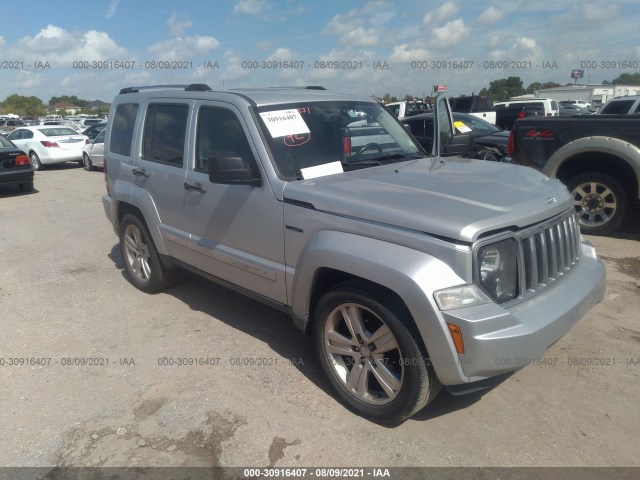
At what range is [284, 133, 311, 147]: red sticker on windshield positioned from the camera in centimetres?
380

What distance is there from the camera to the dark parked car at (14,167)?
12.0 m

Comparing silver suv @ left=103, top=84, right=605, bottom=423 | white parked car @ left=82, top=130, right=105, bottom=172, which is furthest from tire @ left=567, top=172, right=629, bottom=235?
white parked car @ left=82, top=130, right=105, bottom=172

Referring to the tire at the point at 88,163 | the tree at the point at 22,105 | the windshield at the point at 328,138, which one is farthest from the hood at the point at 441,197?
the tree at the point at 22,105

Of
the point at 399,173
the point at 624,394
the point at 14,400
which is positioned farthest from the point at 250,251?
the point at 624,394

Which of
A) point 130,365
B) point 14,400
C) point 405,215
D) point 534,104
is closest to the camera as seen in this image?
point 405,215

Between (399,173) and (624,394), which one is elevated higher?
(399,173)

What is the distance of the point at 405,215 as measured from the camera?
114 inches

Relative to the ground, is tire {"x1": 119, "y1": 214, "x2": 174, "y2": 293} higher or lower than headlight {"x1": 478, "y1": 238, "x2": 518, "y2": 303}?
lower

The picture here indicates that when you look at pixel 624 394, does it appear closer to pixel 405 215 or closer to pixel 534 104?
pixel 405 215

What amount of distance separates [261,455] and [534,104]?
832 inches

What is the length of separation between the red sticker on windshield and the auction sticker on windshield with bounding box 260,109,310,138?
24mm

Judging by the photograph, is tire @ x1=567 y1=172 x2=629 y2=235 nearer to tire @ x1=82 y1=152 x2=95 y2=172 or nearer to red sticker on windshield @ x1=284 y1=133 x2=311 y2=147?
red sticker on windshield @ x1=284 y1=133 x2=311 y2=147

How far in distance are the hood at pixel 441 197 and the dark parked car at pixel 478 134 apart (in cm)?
647

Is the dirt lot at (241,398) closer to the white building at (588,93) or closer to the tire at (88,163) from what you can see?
the tire at (88,163)
